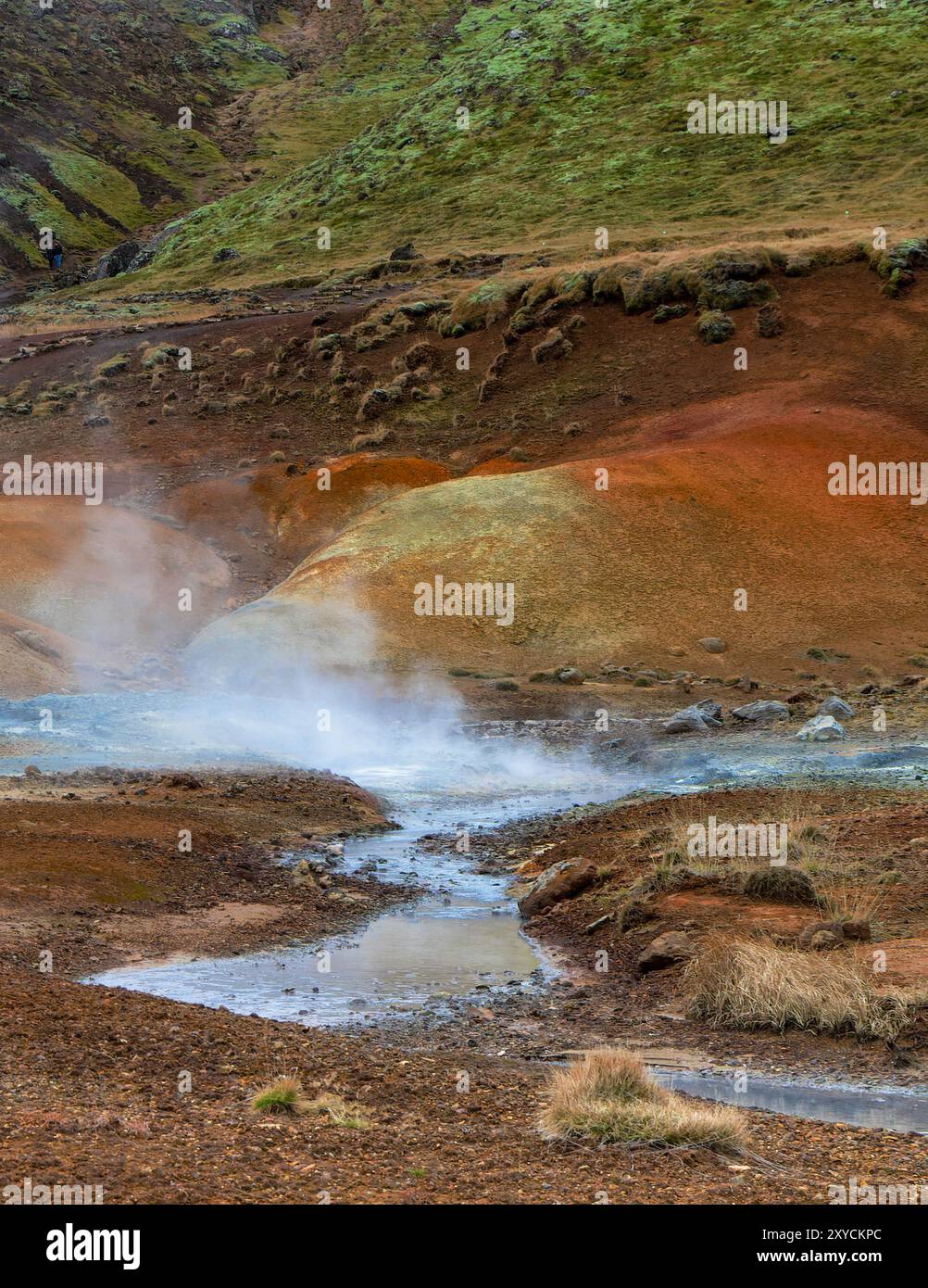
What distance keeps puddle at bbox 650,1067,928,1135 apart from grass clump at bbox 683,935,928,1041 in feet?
3.44

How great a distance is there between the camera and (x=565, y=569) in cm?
3444

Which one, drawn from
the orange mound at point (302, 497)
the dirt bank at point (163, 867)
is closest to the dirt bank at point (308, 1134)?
the dirt bank at point (163, 867)

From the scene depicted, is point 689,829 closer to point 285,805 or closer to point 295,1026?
point 285,805

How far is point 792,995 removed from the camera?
37.1 ft

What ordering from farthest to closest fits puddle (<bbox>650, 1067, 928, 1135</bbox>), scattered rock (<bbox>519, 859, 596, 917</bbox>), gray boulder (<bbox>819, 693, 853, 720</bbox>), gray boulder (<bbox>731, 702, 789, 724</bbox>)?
gray boulder (<bbox>731, 702, 789, 724</bbox>), gray boulder (<bbox>819, 693, 853, 720</bbox>), scattered rock (<bbox>519, 859, 596, 917</bbox>), puddle (<bbox>650, 1067, 928, 1135</bbox>)

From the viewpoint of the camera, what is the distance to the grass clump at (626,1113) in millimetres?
7902

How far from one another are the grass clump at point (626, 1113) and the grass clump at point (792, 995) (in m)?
2.52

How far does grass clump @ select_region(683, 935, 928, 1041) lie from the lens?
36.0 feet

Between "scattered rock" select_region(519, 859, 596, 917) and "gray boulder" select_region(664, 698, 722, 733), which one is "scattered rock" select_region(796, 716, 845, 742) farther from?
"scattered rock" select_region(519, 859, 596, 917)

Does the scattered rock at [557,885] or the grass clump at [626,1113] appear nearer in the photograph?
the grass clump at [626,1113]

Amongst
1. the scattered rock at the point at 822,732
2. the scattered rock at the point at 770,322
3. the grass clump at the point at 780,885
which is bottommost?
the grass clump at the point at 780,885

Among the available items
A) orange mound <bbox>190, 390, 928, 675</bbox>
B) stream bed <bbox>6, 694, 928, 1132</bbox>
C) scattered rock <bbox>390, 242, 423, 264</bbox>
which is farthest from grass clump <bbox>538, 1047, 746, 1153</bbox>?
scattered rock <bbox>390, 242, 423, 264</bbox>

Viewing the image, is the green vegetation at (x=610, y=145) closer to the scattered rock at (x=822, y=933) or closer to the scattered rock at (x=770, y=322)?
the scattered rock at (x=770, y=322)

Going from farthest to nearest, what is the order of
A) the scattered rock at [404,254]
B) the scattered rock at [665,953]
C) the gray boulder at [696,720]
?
the scattered rock at [404,254] < the gray boulder at [696,720] < the scattered rock at [665,953]
